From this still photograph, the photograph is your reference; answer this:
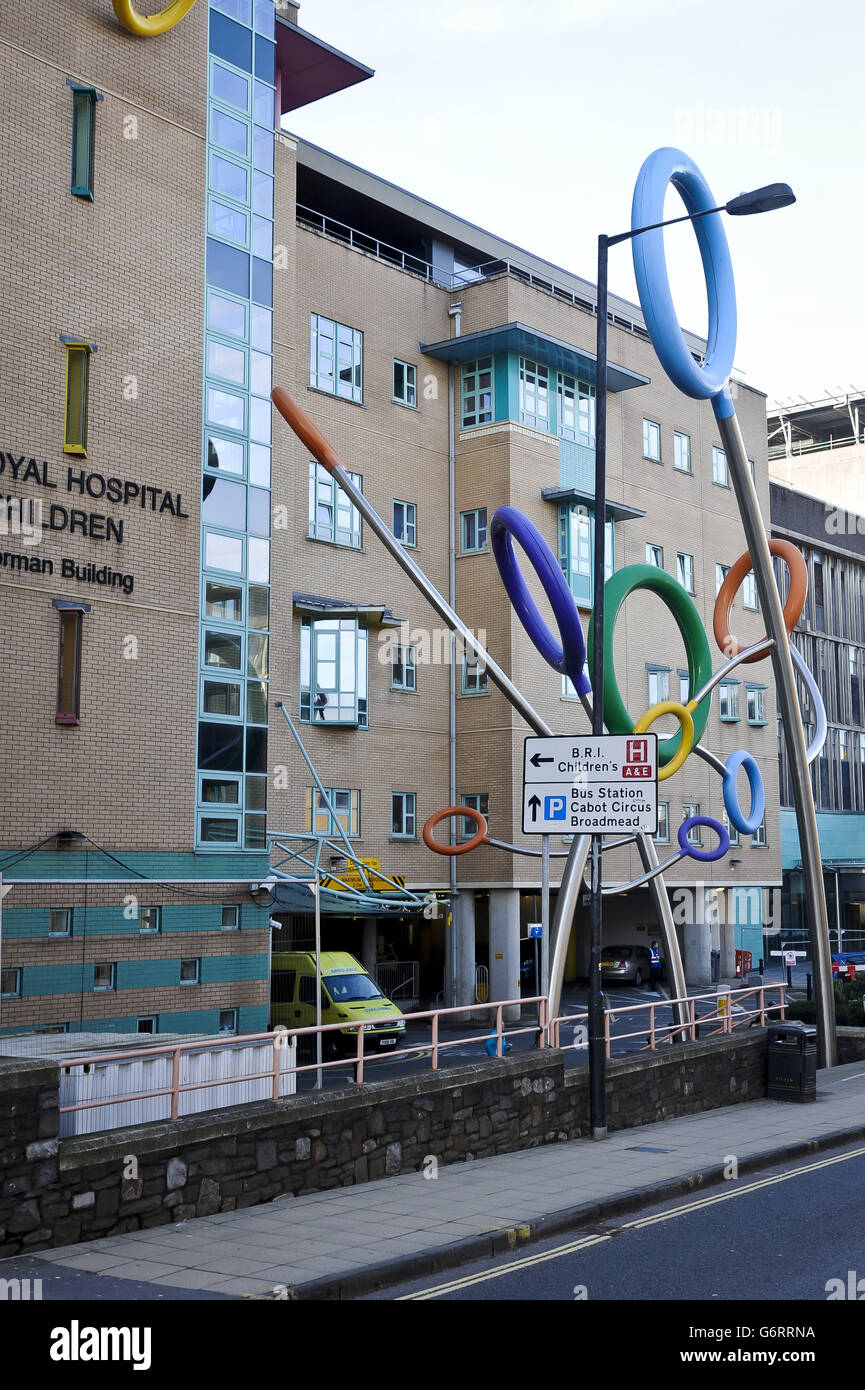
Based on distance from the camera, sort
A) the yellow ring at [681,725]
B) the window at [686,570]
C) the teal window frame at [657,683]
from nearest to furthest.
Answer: the yellow ring at [681,725] < the teal window frame at [657,683] < the window at [686,570]

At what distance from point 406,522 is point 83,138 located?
16.6 metres

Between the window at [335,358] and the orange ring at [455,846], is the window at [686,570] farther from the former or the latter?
the orange ring at [455,846]

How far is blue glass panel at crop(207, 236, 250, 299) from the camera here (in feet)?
77.4

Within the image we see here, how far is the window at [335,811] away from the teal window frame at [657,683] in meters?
11.8

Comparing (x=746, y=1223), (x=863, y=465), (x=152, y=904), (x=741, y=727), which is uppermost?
(x=863, y=465)

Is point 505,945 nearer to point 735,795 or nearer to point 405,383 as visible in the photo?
point 735,795

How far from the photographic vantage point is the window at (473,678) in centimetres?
3681

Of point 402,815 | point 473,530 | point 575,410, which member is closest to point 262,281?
point 473,530

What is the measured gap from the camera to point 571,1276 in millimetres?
9625

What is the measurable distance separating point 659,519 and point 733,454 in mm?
21971

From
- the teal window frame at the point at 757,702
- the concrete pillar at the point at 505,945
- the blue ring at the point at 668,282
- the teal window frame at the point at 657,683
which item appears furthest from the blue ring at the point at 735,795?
the teal window frame at the point at 757,702

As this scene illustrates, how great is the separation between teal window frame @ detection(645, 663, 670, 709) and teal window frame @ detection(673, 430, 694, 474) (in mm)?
6668
